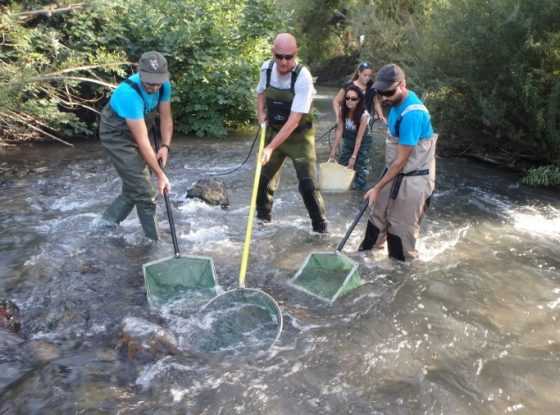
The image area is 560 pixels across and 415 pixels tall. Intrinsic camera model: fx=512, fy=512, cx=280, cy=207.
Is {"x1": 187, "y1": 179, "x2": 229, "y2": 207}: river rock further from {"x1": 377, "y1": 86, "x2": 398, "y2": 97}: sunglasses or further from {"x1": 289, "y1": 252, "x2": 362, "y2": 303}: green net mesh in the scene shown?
{"x1": 377, "y1": 86, "x2": 398, "y2": 97}: sunglasses

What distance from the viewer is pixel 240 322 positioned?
4.01 m

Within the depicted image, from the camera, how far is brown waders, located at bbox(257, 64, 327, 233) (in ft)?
17.6

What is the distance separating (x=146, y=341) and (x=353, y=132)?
4.67 m

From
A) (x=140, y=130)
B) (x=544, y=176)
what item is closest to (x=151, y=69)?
(x=140, y=130)

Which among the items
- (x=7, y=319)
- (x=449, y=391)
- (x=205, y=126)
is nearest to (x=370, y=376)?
(x=449, y=391)

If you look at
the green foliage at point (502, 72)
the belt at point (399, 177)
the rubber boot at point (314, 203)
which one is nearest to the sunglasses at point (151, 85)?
the rubber boot at point (314, 203)

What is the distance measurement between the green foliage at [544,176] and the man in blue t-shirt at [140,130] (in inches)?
251

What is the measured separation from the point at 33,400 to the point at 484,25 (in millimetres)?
9180

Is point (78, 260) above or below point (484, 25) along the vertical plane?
below

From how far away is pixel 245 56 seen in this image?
1227 centimetres

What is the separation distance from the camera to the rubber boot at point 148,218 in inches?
212

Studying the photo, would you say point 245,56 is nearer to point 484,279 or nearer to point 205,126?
point 205,126

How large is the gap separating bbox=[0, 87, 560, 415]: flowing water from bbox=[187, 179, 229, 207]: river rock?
5.5 inches

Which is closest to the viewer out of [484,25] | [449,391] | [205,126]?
[449,391]
